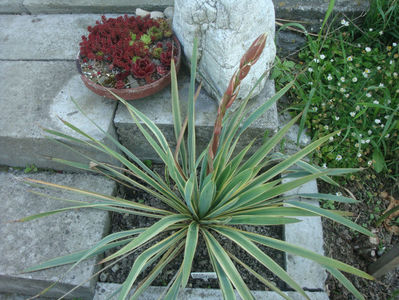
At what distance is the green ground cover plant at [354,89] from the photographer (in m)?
1.95

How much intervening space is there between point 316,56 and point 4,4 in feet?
7.51

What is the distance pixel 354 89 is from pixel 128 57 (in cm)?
141

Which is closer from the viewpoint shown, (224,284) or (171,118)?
(224,284)

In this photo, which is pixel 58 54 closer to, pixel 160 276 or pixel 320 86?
pixel 160 276

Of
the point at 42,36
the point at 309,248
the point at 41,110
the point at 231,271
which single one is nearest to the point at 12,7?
the point at 42,36

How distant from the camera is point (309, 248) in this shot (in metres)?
1.69

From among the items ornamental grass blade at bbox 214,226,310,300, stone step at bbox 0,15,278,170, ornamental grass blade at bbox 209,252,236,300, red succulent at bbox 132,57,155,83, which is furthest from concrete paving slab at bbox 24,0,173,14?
ornamental grass blade at bbox 209,252,236,300

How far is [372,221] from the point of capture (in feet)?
6.12

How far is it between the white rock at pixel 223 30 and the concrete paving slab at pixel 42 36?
0.89 m

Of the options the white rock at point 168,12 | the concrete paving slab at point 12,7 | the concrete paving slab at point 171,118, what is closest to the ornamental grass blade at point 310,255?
the concrete paving slab at point 171,118

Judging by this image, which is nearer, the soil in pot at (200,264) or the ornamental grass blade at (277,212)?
the ornamental grass blade at (277,212)

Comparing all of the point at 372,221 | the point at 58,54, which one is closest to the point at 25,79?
the point at 58,54

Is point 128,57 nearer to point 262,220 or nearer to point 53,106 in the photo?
point 53,106

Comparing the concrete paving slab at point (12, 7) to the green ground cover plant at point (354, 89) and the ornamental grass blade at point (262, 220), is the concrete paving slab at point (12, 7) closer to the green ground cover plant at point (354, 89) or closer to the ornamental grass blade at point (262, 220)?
the green ground cover plant at point (354, 89)
